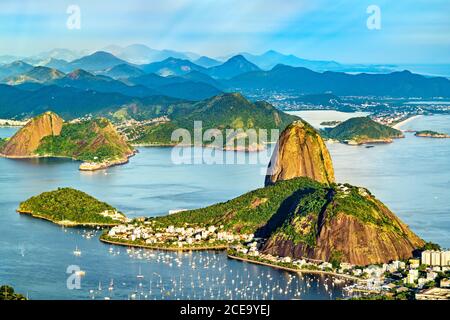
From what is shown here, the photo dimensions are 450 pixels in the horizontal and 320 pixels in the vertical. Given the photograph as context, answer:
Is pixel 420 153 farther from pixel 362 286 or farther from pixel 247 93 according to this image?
pixel 247 93

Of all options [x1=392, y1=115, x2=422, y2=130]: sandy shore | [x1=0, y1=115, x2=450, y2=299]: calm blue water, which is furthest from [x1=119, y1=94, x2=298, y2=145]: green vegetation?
[x1=392, y1=115, x2=422, y2=130]: sandy shore

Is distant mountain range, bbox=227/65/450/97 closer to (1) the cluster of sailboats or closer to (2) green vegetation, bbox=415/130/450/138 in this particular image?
(2) green vegetation, bbox=415/130/450/138

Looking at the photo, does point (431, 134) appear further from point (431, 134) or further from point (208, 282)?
point (208, 282)

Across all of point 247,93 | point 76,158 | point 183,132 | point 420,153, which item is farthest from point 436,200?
point 247,93

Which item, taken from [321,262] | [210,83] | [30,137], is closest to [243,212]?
[321,262]

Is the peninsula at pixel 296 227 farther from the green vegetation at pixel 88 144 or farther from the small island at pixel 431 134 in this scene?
the small island at pixel 431 134

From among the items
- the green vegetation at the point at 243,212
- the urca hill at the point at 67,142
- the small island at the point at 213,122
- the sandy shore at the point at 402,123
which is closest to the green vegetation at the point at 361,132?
the small island at the point at 213,122

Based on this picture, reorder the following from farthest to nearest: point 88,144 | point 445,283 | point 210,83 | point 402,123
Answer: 1. point 210,83
2. point 402,123
3. point 88,144
4. point 445,283
